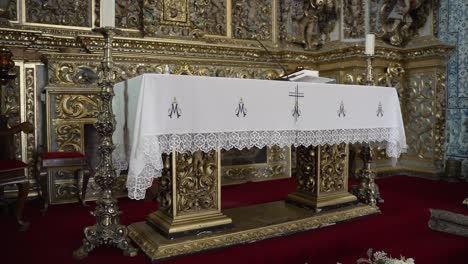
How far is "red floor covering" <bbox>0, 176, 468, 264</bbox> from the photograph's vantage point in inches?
95.3

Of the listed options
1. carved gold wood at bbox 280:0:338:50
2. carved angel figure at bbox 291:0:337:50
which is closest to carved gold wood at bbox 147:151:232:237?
carved gold wood at bbox 280:0:338:50

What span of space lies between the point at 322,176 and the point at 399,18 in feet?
11.2

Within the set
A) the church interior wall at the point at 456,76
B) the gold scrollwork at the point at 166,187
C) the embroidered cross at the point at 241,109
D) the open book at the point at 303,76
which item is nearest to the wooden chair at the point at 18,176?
the gold scrollwork at the point at 166,187

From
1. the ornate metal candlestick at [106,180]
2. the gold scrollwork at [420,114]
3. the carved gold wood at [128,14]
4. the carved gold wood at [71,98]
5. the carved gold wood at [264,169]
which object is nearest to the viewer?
the ornate metal candlestick at [106,180]

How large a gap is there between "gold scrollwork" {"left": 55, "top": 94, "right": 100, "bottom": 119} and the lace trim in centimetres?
208

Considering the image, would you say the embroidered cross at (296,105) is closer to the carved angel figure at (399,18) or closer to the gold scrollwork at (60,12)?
the gold scrollwork at (60,12)

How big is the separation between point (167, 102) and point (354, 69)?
3661 millimetres

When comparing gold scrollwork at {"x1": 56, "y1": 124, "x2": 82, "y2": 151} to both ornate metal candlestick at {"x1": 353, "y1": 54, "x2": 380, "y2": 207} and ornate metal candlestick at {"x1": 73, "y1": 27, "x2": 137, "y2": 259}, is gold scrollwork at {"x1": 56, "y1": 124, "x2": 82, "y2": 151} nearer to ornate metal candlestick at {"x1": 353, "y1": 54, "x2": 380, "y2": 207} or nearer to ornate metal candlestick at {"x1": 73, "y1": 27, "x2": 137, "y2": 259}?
ornate metal candlestick at {"x1": 73, "y1": 27, "x2": 137, "y2": 259}

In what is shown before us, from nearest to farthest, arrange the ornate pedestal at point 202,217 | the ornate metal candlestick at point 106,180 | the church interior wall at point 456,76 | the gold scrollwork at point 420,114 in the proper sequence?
1. the ornate metal candlestick at point 106,180
2. the ornate pedestal at point 202,217
3. the church interior wall at point 456,76
4. the gold scrollwork at point 420,114

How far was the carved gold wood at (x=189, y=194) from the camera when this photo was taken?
101 inches

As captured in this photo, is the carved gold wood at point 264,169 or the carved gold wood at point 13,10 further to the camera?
the carved gold wood at point 264,169

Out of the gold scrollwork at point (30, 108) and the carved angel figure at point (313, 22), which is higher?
the carved angel figure at point (313, 22)

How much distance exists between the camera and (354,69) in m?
5.28

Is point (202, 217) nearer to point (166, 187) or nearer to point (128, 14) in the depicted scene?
point (166, 187)
